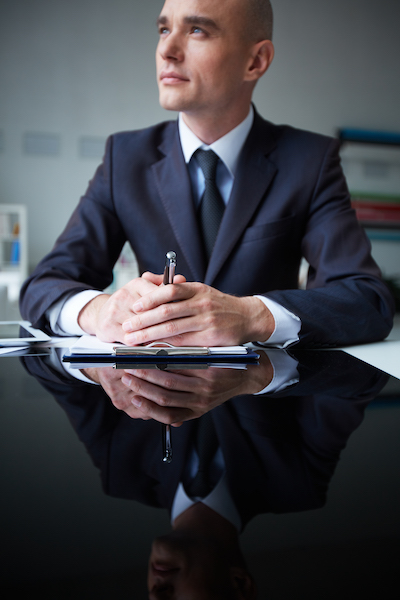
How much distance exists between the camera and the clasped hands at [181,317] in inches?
33.5

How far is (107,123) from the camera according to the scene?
486 centimetres

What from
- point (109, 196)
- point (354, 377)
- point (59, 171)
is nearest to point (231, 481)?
point (354, 377)

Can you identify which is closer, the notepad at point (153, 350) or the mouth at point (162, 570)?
the mouth at point (162, 570)

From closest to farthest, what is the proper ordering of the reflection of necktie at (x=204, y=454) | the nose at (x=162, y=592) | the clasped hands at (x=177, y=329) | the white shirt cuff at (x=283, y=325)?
the nose at (x=162, y=592)
the reflection of necktie at (x=204, y=454)
the clasped hands at (x=177, y=329)
the white shirt cuff at (x=283, y=325)

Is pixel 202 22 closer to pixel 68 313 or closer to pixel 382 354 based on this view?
pixel 68 313

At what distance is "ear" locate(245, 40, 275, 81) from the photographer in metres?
1.42

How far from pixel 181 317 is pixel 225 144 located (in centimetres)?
73

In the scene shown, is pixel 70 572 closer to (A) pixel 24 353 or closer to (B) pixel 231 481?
(B) pixel 231 481

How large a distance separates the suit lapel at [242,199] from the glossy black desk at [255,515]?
2.70ft

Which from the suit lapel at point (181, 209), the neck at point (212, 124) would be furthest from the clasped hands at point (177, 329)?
the neck at point (212, 124)

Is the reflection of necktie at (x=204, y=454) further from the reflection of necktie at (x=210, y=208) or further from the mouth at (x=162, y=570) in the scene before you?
the reflection of necktie at (x=210, y=208)

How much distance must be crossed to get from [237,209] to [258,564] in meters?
1.15

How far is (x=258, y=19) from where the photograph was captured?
4.53ft

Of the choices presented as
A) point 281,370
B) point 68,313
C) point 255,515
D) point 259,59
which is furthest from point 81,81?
point 255,515
